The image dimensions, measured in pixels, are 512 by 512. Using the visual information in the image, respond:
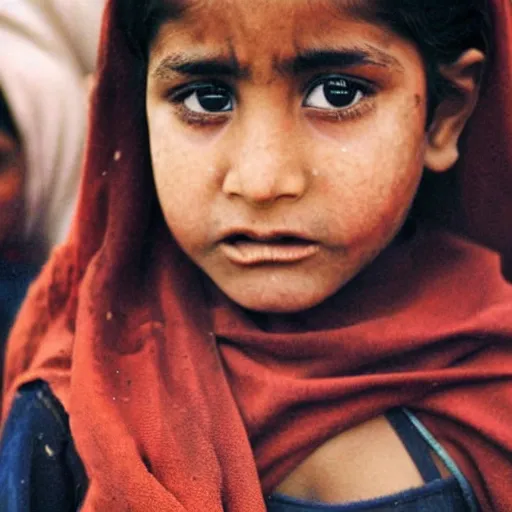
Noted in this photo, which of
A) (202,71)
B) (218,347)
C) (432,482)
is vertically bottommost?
(432,482)

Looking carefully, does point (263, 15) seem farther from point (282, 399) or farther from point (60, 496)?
point (60, 496)

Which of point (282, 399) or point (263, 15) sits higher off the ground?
point (263, 15)

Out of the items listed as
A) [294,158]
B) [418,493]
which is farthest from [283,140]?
[418,493]

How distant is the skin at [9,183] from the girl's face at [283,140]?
52cm

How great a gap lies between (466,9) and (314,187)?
0.24 meters

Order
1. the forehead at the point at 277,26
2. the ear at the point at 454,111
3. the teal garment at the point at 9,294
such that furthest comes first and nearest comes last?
the teal garment at the point at 9,294 < the ear at the point at 454,111 < the forehead at the point at 277,26

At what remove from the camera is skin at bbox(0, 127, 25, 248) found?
3.94 ft

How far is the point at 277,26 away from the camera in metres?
0.66

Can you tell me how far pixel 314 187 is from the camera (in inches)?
27.5

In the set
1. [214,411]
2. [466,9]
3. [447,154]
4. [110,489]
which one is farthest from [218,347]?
Result: [466,9]

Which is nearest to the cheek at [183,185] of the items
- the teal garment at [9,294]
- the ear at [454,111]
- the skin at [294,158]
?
the skin at [294,158]

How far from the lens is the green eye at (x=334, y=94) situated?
70 cm

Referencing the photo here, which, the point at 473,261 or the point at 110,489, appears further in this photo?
the point at 473,261

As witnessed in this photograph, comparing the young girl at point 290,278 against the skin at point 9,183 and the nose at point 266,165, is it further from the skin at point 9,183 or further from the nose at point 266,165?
the skin at point 9,183
